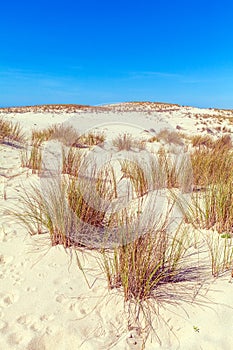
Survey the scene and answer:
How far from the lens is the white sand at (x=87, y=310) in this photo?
4.79 feet

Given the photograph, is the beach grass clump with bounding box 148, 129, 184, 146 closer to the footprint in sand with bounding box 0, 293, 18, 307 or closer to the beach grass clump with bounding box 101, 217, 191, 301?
the beach grass clump with bounding box 101, 217, 191, 301

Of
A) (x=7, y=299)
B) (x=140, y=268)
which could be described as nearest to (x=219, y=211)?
(x=140, y=268)

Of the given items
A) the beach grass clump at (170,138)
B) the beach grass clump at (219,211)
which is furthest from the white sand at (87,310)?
the beach grass clump at (170,138)

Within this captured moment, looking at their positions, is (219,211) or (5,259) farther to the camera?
(219,211)

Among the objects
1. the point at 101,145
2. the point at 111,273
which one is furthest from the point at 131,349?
the point at 101,145

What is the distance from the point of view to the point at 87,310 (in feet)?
5.46

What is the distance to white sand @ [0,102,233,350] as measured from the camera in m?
1.46

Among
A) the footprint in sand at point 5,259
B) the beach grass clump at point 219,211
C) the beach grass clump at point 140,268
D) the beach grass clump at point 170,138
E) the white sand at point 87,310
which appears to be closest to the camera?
the white sand at point 87,310

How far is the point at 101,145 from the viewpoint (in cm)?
734

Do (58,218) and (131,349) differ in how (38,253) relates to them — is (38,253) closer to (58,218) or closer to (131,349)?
(58,218)

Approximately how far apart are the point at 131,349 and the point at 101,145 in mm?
6171

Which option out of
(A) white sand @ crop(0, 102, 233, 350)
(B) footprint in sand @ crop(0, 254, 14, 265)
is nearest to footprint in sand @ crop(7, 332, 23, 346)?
(A) white sand @ crop(0, 102, 233, 350)

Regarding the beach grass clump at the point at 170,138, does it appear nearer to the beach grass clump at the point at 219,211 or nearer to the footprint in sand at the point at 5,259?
the beach grass clump at the point at 219,211

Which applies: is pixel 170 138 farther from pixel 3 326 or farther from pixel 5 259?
pixel 3 326
